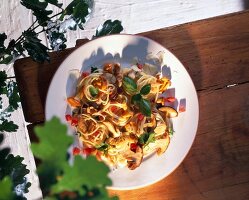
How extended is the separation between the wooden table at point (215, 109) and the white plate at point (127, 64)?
0.17 ft

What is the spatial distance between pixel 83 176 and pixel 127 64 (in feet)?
2.38

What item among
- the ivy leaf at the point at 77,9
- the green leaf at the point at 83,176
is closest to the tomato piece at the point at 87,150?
the ivy leaf at the point at 77,9

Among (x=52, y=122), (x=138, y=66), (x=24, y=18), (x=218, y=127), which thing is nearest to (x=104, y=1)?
(x=24, y=18)

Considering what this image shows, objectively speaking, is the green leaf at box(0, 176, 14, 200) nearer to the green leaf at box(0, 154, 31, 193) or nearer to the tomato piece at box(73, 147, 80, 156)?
the green leaf at box(0, 154, 31, 193)

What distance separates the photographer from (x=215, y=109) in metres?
1.11

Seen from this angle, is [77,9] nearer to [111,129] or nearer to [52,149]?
[111,129]

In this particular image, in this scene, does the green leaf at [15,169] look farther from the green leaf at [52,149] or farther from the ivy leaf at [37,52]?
the green leaf at [52,149]

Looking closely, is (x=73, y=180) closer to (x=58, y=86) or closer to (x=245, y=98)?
(x=58, y=86)

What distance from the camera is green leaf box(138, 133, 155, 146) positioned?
1.04m

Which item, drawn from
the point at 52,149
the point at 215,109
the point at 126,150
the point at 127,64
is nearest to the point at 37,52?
the point at 127,64

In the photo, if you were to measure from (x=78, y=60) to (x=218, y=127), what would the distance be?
41 centimetres

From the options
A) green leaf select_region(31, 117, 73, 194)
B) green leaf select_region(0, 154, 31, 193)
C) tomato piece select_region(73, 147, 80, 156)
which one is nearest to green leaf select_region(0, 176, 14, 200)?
green leaf select_region(31, 117, 73, 194)

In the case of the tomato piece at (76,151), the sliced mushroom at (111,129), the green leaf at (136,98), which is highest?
the green leaf at (136,98)

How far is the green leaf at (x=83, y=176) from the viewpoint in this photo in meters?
0.36
